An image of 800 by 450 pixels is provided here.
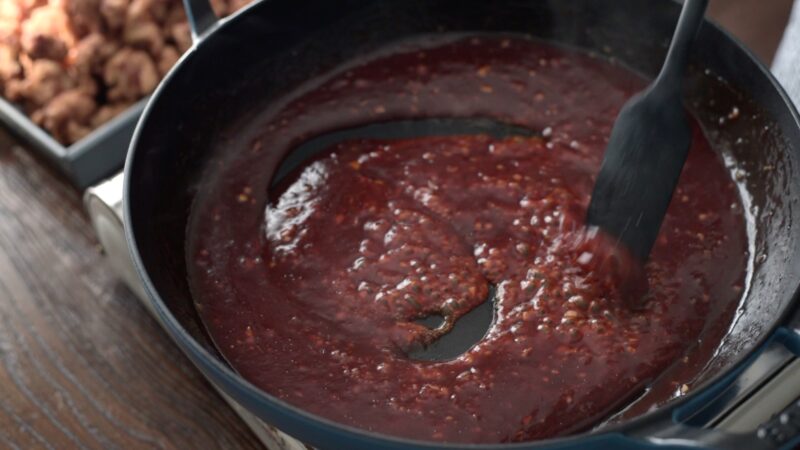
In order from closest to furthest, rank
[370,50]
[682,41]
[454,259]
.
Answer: [682,41] → [454,259] → [370,50]

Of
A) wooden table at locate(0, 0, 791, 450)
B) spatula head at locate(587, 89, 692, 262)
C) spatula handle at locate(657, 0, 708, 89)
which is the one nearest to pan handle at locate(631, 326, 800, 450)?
spatula head at locate(587, 89, 692, 262)

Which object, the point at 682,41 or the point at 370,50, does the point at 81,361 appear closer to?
the point at 370,50

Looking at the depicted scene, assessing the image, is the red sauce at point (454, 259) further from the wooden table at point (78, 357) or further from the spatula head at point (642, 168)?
the wooden table at point (78, 357)

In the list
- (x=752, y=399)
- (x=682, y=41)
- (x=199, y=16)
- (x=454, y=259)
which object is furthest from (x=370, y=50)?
(x=752, y=399)

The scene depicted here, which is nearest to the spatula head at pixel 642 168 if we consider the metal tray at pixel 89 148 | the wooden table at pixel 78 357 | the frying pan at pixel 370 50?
the frying pan at pixel 370 50

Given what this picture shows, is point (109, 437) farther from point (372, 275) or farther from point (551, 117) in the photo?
point (551, 117)

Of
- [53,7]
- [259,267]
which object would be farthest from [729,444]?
[53,7]
